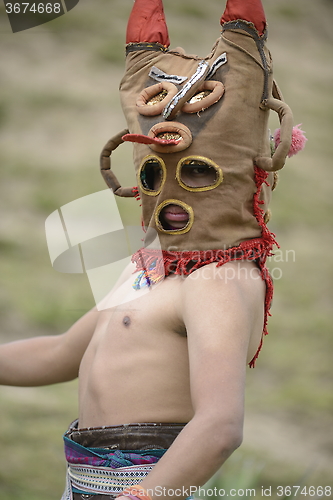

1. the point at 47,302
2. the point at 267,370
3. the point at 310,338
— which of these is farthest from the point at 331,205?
the point at 47,302

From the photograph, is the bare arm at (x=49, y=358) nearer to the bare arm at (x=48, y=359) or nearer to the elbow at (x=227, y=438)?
the bare arm at (x=48, y=359)

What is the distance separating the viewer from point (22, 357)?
131 centimetres

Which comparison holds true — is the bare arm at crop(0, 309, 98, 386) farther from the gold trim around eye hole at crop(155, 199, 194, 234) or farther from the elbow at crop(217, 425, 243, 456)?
the elbow at crop(217, 425, 243, 456)

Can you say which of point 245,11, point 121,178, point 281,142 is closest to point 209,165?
point 281,142

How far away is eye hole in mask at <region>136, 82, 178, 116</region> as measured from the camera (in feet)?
3.44

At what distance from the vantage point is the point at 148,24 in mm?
1156

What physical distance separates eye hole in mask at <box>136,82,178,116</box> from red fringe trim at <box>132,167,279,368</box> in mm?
219

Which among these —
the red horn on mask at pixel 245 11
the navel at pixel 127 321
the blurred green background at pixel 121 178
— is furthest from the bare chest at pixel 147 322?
the blurred green background at pixel 121 178

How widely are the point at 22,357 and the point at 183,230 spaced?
0.54 metres

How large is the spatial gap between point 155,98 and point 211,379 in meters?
0.56

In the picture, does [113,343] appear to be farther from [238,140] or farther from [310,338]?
[310,338]

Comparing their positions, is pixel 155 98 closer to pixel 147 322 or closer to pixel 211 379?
pixel 147 322

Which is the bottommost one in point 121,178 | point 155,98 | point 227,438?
point 121,178

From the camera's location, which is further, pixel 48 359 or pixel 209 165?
pixel 48 359
